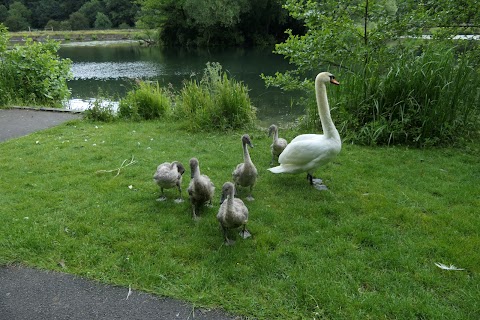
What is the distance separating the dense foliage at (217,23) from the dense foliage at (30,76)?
102 ft

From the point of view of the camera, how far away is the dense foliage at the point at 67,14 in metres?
91.6

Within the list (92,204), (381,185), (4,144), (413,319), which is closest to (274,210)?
(381,185)

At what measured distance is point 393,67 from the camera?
7.73m

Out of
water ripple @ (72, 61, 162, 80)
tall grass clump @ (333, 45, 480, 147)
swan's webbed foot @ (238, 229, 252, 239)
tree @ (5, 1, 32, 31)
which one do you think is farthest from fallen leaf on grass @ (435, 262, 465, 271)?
tree @ (5, 1, 32, 31)

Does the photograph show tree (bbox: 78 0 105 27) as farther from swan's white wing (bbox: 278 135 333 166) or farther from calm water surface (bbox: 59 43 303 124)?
swan's white wing (bbox: 278 135 333 166)

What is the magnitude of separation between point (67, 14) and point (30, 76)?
110m

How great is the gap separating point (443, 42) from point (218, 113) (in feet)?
17.5

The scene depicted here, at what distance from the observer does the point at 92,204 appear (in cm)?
516

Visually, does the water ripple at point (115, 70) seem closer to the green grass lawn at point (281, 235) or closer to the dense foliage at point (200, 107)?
the dense foliage at point (200, 107)

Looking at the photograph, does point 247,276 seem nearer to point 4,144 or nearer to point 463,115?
point 463,115

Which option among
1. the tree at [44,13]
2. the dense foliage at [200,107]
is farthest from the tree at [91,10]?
the dense foliage at [200,107]

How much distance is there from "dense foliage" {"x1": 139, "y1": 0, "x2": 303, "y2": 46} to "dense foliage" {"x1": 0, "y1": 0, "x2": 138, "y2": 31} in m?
44.5

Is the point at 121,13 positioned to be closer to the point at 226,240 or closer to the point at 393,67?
the point at 393,67

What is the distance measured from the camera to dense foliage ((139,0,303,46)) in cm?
4288
